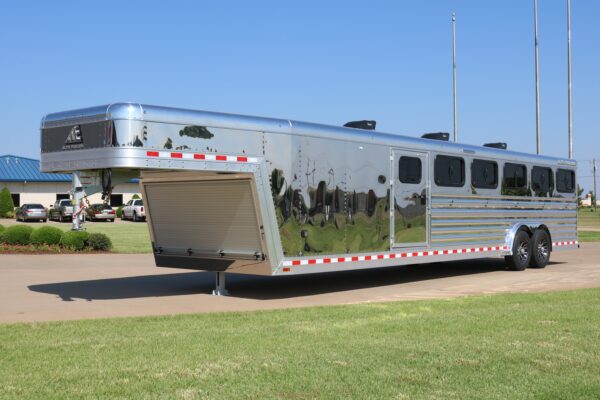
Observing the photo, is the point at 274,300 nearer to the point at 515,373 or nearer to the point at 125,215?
the point at 515,373

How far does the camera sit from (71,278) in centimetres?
1423

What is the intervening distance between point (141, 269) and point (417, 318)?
879cm

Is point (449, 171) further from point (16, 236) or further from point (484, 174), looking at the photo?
point (16, 236)

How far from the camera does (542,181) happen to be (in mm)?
16750

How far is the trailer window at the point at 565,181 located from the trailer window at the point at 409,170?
5719 mm

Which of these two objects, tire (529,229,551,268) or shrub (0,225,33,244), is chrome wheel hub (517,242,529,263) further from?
shrub (0,225,33,244)

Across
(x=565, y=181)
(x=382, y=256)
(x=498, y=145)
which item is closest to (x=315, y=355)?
(x=382, y=256)

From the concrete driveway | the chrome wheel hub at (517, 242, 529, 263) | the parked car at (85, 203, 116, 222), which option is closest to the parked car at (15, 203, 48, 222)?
the parked car at (85, 203, 116, 222)

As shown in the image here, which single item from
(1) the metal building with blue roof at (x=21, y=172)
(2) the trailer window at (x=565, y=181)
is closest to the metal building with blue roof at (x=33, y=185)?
(1) the metal building with blue roof at (x=21, y=172)

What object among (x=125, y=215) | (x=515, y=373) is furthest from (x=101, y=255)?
(x=125, y=215)

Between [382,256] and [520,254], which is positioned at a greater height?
[382,256]

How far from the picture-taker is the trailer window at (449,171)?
13656mm

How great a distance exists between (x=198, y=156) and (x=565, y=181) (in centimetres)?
1131

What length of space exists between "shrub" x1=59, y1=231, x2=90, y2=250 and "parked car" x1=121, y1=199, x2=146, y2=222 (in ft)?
87.7
